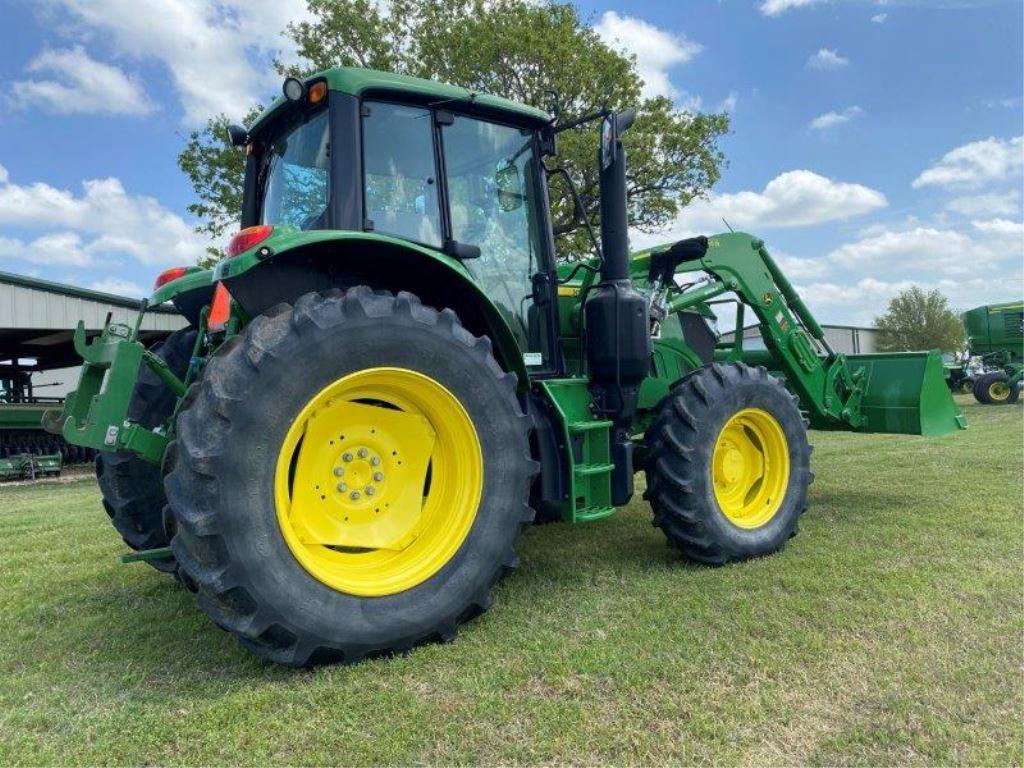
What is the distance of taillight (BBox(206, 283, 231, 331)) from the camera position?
3.48 m

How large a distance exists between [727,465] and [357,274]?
8.39 ft

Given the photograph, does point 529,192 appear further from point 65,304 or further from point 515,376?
point 65,304

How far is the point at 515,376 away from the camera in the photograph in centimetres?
331

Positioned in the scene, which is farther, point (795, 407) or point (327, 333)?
point (795, 407)

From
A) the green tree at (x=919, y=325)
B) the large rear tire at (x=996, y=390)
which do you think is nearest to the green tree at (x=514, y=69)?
the large rear tire at (x=996, y=390)

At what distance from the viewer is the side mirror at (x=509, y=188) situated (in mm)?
3996

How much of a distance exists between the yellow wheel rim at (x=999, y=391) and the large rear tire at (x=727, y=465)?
18.6m

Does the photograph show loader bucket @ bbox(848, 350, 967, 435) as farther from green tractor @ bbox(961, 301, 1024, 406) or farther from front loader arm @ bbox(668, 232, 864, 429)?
green tractor @ bbox(961, 301, 1024, 406)

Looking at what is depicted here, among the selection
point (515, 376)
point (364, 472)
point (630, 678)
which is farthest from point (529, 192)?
point (630, 678)

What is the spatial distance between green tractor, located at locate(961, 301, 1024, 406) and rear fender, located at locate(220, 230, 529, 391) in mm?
20520

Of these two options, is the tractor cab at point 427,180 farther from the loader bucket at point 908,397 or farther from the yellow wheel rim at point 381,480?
the loader bucket at point 908,397

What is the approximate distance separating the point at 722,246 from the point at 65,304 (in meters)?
14.2

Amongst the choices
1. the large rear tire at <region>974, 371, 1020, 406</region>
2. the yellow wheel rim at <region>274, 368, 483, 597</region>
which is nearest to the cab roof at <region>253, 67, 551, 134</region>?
the yellow wheel rim at <region>274, 368, 483, 597</region>

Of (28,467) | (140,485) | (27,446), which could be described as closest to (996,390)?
(140,485)
